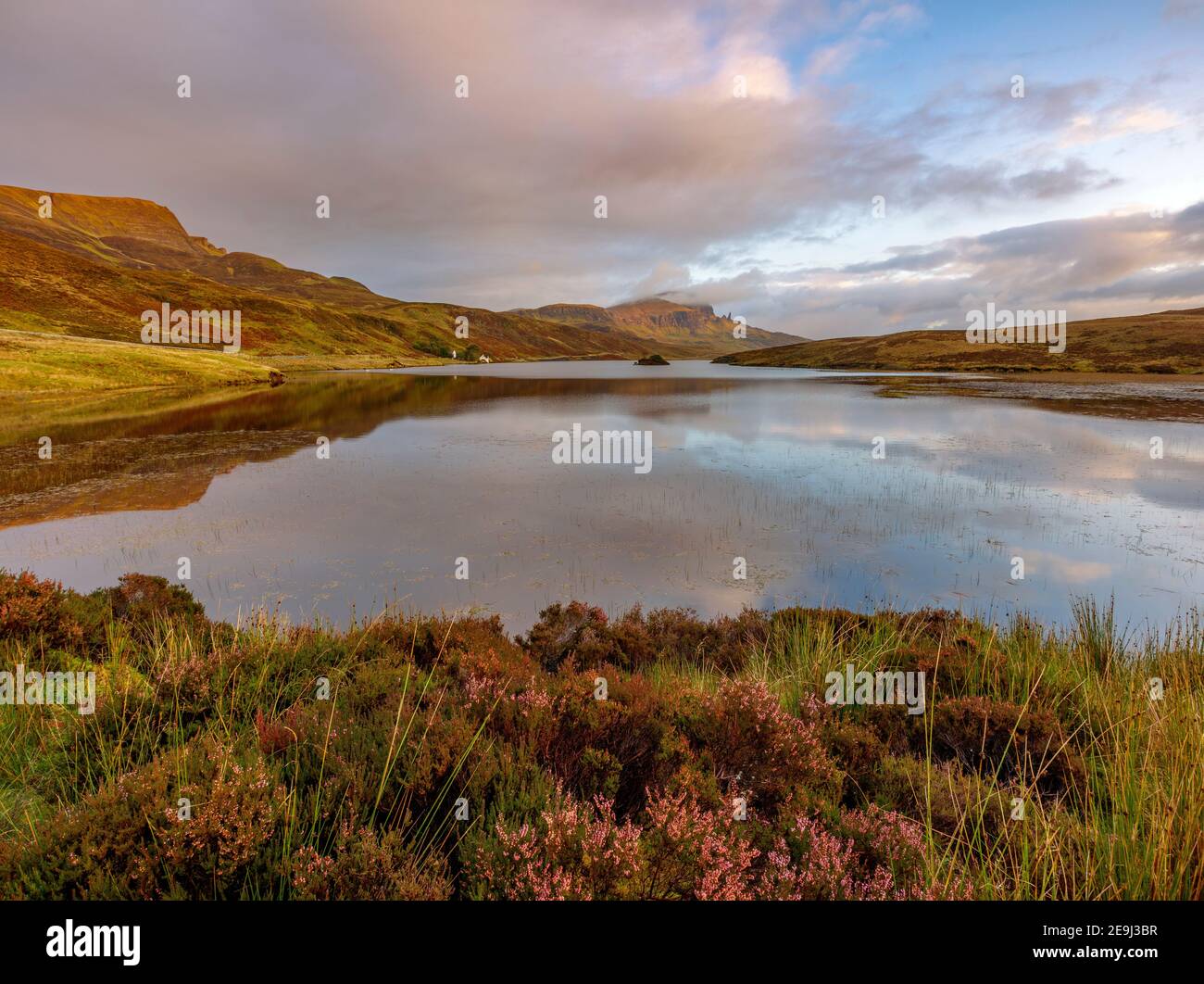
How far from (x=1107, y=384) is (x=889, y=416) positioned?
43.4 m

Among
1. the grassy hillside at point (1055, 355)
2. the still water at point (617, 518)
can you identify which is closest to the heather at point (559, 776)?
the still water at point (617, 518)

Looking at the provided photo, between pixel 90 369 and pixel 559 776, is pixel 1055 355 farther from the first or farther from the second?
pixel 90 369

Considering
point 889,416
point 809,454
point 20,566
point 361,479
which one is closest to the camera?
point 20,566

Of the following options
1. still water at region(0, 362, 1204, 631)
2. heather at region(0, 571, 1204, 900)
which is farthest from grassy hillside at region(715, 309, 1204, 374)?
heather at region(0, 571, 1204, 900)

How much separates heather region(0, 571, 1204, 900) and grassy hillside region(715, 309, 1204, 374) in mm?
103725

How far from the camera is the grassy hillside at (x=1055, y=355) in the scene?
85.2 meters

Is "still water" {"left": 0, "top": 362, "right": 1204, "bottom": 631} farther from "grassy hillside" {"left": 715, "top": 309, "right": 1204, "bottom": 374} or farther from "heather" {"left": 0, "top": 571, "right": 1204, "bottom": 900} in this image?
"grassy hillside" {"left": 715, "top": 309, "right": 1204, "bottom": 374}

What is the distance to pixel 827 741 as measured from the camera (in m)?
4.73

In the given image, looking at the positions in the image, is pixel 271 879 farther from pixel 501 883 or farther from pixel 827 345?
pixel 827 345

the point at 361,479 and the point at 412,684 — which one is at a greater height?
the point at 361,479

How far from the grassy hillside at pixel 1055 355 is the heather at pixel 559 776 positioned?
10373 cm

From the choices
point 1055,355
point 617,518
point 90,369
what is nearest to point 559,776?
point 617,518

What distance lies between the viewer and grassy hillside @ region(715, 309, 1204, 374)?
8525 cm

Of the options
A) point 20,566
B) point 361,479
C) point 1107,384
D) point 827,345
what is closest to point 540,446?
point 361,479
